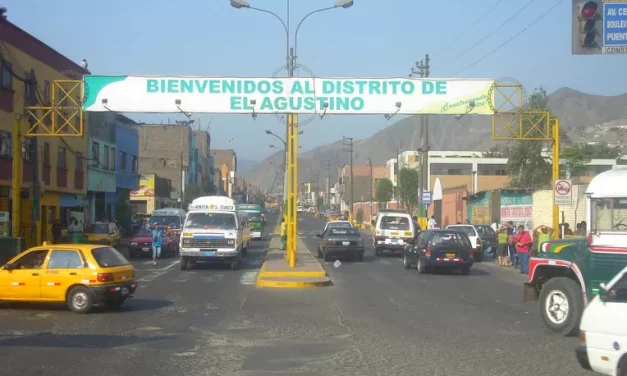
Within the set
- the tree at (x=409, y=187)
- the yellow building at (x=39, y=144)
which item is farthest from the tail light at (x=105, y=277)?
the tree at (x=409, y=187)

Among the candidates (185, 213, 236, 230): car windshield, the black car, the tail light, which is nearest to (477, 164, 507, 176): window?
the black car

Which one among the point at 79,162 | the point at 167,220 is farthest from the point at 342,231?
the point at 79,162

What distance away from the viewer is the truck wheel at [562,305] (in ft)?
42.5

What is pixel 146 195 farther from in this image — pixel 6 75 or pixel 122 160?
pixel 6 75

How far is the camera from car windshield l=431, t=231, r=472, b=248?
26.1 m

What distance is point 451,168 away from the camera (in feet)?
279

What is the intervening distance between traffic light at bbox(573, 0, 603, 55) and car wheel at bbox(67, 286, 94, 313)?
Result: 12.0 m

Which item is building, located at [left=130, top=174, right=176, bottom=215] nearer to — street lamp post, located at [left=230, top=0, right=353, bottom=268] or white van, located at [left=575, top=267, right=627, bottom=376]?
street lamp post, located at [left=230, top=0, right=353, bottom=268]

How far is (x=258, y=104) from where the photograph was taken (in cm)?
2431

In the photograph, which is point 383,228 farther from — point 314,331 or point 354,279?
point 314,331

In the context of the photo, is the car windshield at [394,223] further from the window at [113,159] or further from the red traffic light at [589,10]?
the window at [113,159]

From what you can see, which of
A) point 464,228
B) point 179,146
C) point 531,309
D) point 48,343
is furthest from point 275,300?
point 179,146

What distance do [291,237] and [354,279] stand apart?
2.76 m

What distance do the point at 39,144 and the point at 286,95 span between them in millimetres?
18731
